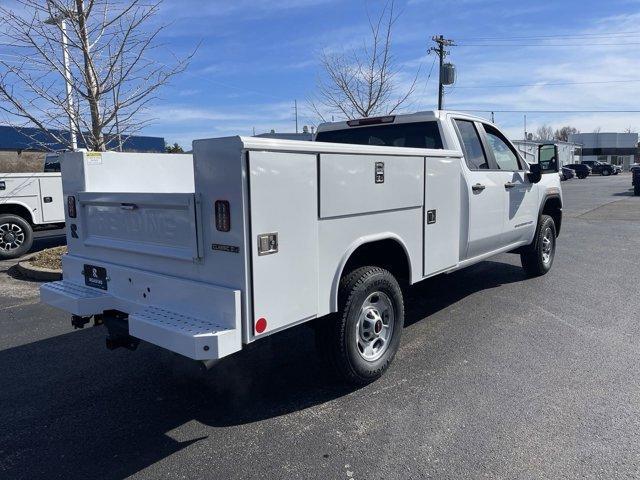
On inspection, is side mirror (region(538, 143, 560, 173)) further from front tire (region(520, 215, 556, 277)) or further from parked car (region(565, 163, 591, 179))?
parked car (region(565, 163, 591, 179))

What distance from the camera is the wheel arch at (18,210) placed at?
9.90m

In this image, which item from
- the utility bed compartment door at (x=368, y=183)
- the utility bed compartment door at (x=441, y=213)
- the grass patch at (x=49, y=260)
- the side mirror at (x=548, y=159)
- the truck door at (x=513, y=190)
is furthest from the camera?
the grass patch at (x=49, y=260)

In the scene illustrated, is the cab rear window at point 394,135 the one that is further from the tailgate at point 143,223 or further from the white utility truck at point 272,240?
the tailgate at point 143,223

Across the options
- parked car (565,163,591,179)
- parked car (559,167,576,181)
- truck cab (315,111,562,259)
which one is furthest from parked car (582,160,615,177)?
truck cab (315,111,562,259)

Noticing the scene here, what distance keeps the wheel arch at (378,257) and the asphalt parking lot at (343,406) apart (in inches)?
32.0

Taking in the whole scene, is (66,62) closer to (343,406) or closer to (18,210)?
(18,210)

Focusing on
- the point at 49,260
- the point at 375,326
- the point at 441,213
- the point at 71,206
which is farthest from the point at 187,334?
the point at 49,260

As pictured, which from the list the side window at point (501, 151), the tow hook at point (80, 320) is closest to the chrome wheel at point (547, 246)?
the side window at point (501, 151)

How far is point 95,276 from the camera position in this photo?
4109 mm

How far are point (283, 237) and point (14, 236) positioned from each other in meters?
8.59

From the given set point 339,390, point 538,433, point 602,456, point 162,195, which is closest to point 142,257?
point 162,195

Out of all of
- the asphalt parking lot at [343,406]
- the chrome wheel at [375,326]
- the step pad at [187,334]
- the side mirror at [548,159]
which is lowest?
the asphalt parking lot at [343,406]

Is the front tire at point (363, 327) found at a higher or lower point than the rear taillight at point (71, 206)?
lower

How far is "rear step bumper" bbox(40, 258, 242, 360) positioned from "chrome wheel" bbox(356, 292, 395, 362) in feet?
3.99
